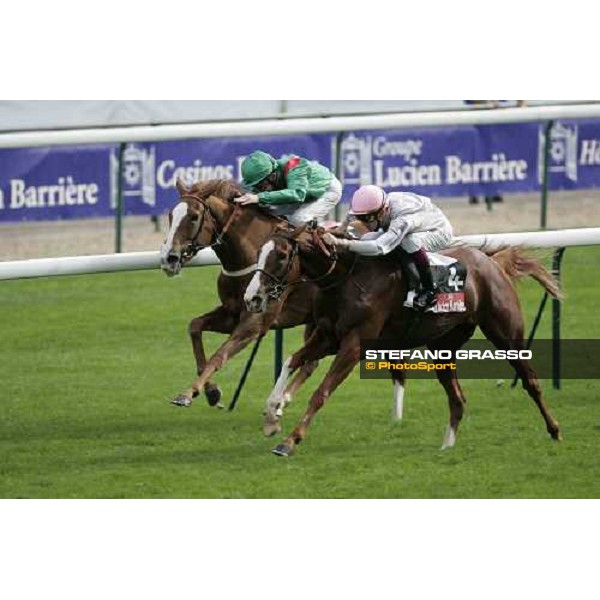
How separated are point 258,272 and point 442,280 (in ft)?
4.23

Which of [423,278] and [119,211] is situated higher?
[423,278]

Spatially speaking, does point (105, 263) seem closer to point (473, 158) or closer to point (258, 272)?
point (258, 272)

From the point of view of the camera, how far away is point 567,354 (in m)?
13.9

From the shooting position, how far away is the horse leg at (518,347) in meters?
11.2

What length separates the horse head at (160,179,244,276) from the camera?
11125 millimetres

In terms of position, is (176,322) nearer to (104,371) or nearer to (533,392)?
(104,371)

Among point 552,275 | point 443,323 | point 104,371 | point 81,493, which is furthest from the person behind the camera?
point 104,371

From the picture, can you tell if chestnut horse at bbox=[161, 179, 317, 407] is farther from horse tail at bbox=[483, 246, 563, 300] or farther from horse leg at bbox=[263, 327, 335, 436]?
horse tail at bbox=[483, 246, 563, 300]

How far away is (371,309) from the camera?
10.8 metres

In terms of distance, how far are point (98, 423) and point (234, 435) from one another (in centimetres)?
99

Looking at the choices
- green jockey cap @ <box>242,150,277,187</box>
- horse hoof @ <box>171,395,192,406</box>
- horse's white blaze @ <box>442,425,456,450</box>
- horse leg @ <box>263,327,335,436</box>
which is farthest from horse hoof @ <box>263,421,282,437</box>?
green jockey cap @ <box>242,150,277,187</box>

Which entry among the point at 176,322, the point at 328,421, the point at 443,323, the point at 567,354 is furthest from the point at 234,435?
the point at 176,322

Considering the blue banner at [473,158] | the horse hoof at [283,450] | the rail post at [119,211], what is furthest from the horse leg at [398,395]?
the blue banner at [473,158]

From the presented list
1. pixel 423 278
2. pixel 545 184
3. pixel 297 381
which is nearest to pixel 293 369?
pixel 297 381
